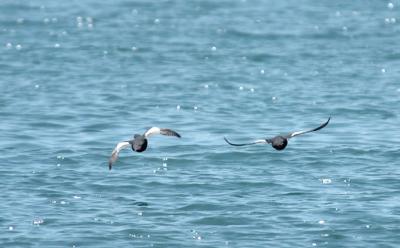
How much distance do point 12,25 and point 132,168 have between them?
32.0 meters

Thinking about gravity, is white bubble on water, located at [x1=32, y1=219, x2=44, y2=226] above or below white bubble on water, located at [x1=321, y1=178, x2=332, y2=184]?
below

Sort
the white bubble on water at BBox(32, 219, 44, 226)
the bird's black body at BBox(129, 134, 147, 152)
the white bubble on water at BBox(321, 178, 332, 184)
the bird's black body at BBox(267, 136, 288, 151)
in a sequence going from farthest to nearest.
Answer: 1. the white bubble on water at BBox(321, 178, 332, 184)
2. the white bubble on water at BBox(32, 219, 44, 226)
3. the bird's black body at BBox(267, 136, 288, 151)
4. the bird's black body at BBox(129, 134, 147, 152)

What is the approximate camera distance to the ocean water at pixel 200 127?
24.6m

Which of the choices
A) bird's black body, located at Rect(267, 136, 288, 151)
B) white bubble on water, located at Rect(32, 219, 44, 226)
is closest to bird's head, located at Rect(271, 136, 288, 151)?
bird's black body, located at Rect(267, 136, 288, 151)

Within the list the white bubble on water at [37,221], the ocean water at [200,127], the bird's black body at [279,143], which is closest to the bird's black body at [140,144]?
the ocean water at [200,127]

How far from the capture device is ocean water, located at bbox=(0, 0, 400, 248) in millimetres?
24641

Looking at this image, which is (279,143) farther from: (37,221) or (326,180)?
(326,180)

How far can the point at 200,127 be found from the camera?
35.6 m

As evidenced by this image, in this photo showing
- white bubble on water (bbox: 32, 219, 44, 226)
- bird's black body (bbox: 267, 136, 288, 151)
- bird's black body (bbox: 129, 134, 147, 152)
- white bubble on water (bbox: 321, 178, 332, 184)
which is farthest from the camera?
white bubble on water (bbox: 321, 178, 332, 184)

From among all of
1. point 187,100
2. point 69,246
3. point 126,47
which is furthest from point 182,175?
point 126,47

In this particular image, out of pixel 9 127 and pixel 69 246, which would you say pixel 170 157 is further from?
pixel 69 246

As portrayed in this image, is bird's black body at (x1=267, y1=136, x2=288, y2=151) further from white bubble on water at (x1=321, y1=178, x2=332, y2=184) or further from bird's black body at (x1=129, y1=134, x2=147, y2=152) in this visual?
white bubble on water at (x1=321, y1=178, x2=332, y2=184)

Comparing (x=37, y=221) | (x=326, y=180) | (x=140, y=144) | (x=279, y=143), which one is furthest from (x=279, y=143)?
(x=326, y=180)

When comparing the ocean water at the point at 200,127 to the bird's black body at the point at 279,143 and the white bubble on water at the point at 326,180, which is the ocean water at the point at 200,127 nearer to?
the white bubble on water at the point at 326,180
